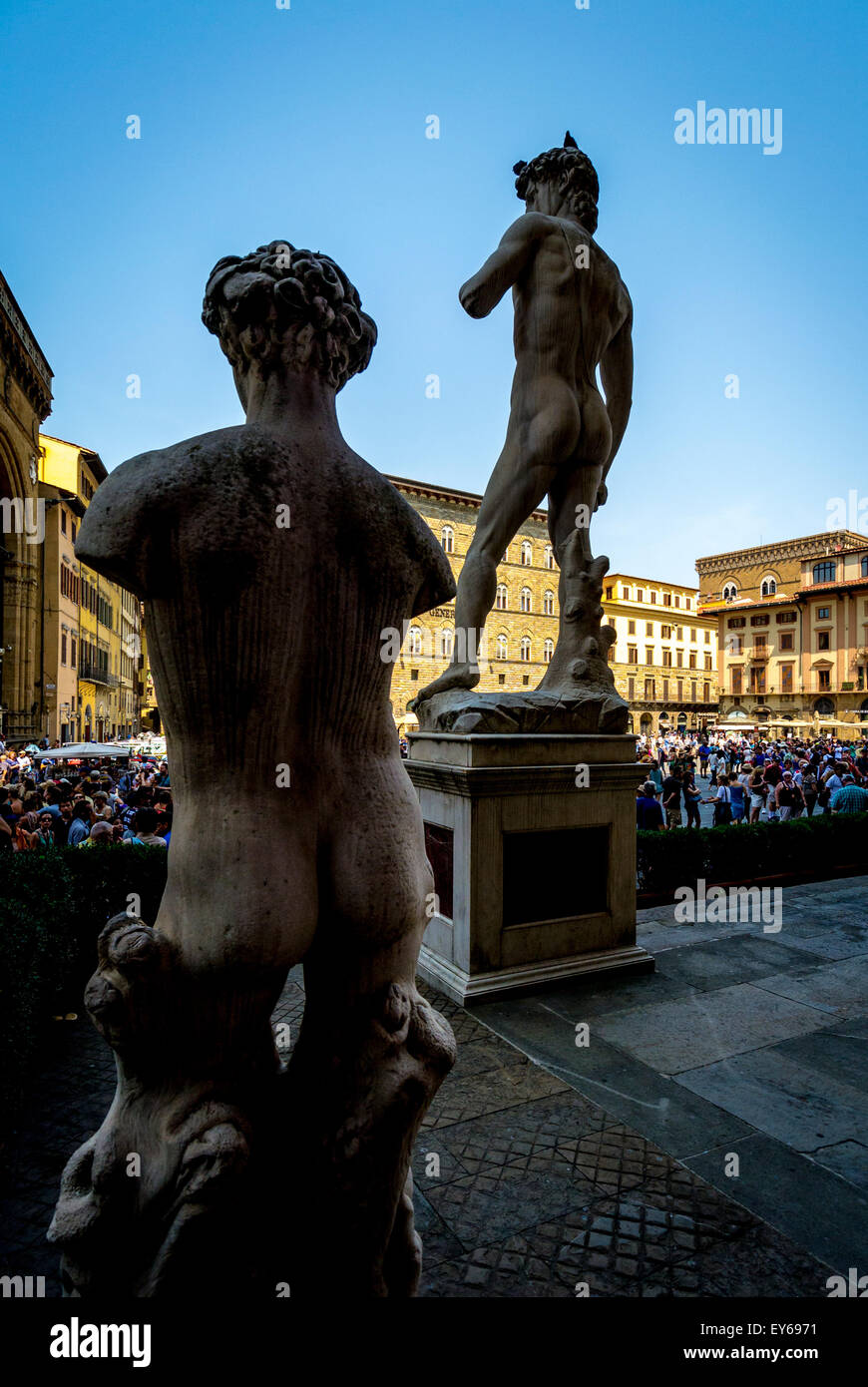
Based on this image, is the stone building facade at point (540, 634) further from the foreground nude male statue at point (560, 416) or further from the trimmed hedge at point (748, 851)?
the foreground nude male statue at point (560, 416)

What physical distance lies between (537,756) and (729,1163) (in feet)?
7.75

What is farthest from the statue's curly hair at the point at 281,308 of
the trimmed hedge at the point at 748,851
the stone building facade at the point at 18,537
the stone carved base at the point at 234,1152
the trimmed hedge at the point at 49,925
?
the stone building facade at the point at 18,537

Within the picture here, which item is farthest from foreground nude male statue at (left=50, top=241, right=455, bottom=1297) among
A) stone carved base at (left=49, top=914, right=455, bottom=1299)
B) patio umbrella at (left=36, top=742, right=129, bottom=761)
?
patio umbrella at (left=36, top=742, right=129, bottom=761)

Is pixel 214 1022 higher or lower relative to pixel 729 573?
lower

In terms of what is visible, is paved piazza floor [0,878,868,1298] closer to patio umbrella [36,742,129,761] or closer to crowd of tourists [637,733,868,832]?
crowd of tourists [637,733,868,832]

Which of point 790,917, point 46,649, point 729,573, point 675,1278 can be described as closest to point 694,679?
point 729,573

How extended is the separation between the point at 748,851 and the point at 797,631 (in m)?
70.6

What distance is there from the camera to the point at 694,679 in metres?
80.4

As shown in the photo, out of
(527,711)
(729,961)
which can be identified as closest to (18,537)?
(527,711)

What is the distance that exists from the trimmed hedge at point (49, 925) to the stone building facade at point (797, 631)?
58978mm

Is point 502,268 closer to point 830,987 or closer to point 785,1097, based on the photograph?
point 785,1097

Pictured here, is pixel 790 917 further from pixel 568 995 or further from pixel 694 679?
pixel 694 679

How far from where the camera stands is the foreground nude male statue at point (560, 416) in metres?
5.00

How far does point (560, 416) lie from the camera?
5074mm
